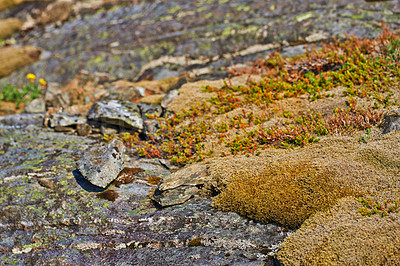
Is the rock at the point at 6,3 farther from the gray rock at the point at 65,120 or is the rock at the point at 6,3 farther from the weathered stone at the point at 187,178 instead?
the weathered stone at the point at 187,178

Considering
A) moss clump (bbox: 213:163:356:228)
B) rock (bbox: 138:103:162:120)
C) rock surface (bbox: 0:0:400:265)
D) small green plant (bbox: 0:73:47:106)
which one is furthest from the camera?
small green plant (bbox: 0:73:47:106)

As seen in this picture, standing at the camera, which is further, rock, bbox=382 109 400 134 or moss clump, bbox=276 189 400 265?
rock, bbox=382 109 400 134

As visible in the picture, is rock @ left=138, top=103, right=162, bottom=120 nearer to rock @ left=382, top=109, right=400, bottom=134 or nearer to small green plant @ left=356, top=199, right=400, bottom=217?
rock @ left=382, top=109, right=400, bottom=134

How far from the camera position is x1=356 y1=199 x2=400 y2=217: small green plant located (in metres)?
5.23

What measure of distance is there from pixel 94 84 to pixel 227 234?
1126 centimetres

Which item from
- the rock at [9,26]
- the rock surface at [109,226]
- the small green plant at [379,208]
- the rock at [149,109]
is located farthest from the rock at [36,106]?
the small green plant at [379,208]

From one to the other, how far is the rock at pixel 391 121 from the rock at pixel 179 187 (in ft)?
14.4

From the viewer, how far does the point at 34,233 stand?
6.61 meters

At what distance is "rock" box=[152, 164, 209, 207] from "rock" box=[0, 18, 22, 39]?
65.9 feet

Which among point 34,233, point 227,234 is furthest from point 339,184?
point 34,233

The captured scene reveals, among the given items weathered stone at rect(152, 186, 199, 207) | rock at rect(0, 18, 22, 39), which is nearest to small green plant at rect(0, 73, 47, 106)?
rock at rect(0, 18, 22, 39)

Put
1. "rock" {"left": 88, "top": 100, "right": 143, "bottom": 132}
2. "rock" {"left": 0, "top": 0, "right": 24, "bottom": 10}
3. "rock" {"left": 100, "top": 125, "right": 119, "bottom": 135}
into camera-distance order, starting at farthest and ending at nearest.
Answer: "rock" {"left": 0, "top": 0, "right": 24, "bottom": 10}
"rock" {"left": 100, "top": 125, "right": 119, "bottom": 135}
"rock" {"left": 88, "top": 100, "right": 143, "bottom": 132}

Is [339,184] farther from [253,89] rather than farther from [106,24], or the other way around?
[106,24]

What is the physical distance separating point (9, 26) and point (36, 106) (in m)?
11.9
